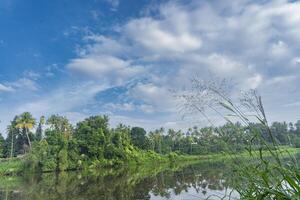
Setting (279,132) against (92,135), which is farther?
(92,135)

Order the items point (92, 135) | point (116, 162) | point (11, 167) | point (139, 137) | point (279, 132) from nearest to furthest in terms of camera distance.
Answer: point (279, 132), point (11, 167), point (92, 135), point (116, 162), point (139, 137)

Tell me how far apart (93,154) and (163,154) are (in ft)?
68.6

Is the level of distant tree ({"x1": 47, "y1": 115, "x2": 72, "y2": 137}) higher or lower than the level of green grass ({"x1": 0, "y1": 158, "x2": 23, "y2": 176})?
higher

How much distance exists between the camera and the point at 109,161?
196 feet

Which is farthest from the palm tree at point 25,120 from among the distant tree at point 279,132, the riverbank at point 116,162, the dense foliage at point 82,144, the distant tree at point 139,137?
the distant tree at point 279,132

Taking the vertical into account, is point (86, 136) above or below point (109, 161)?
above

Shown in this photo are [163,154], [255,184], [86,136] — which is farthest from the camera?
[163,154]

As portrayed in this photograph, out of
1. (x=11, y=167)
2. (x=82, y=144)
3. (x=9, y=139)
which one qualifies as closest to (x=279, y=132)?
(x=11, y=167)

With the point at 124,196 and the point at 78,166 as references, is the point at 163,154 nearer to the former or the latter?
the point at 78,166

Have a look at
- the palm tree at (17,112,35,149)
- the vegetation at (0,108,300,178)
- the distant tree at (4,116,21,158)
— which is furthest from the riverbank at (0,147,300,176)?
the distant tree at (4,116,21,158)

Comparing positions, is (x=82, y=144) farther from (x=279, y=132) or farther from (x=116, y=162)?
(x=279, y=132)

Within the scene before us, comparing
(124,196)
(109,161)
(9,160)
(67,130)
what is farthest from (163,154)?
(124,196)

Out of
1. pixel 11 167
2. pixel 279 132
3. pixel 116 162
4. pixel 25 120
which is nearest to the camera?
pixel 279 132

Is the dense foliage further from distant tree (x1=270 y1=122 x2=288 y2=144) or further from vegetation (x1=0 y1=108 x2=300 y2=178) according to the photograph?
distant tree (x1=270 y1=122 x2=288 y2=144)
